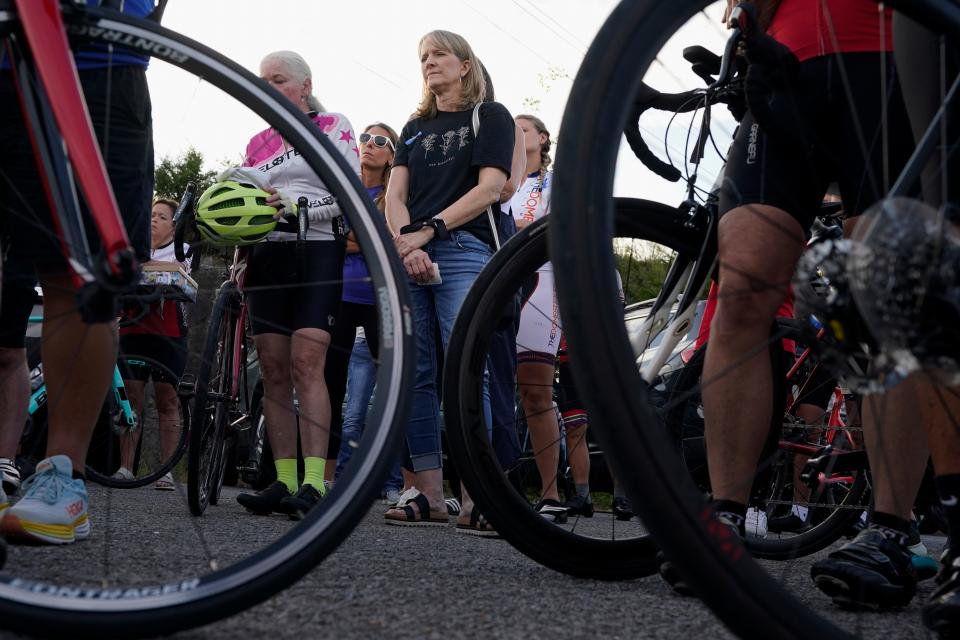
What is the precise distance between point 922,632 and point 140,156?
1966 millimetres

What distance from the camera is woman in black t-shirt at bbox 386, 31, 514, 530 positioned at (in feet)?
13.4

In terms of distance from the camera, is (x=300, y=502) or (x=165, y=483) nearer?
(x=300, y=502)

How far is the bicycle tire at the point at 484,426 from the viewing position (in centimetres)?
239

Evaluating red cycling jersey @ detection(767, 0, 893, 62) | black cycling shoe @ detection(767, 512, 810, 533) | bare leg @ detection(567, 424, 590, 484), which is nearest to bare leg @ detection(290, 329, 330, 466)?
bare leg @ detection(567, 424, 590, 484)

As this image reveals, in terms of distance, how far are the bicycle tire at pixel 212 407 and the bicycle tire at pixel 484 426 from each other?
1633mm

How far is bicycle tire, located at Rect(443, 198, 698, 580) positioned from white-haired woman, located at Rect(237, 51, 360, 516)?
164 centimetres

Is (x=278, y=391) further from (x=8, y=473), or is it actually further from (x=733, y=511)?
(x=733, y=511)

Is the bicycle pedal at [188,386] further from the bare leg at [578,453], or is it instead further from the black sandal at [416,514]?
the bare leg at [578,453]

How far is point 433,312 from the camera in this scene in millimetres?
4250

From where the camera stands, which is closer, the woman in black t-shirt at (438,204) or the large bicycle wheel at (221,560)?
the large bicycle wheel at (221,560)

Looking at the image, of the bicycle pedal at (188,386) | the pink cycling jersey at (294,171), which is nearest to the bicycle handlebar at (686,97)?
the pink cycling jersey at (294,171)

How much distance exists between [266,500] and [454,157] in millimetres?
1594

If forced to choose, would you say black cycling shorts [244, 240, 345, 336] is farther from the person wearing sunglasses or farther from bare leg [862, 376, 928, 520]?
bare leg [862, 376, 928, 520]

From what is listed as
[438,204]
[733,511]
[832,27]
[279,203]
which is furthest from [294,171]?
[733,511]
